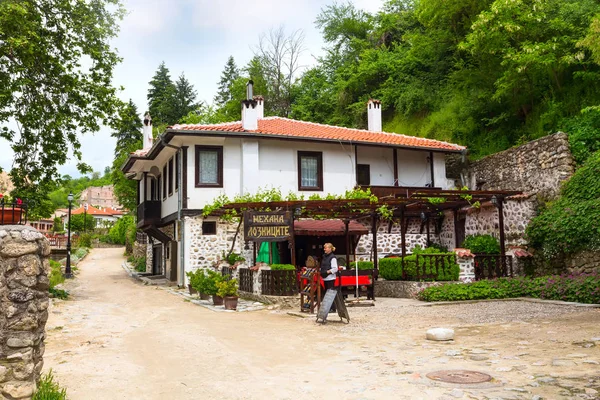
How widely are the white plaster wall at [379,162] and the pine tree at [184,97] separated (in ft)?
88.3

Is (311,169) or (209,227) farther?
(311,169)

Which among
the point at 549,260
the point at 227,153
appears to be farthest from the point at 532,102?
the point at 227,153

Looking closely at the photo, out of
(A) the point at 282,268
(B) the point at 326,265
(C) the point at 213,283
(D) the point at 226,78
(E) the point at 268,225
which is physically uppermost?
(D) the point at 226,78

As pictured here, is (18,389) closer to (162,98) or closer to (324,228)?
(324,228)

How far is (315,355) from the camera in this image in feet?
22.8

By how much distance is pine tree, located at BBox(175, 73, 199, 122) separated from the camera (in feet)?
148

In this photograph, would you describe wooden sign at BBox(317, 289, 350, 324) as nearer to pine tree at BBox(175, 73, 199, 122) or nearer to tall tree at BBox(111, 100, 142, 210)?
tall tree at BBox(111, 100, 142, 210)

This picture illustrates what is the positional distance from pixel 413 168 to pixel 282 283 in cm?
1131

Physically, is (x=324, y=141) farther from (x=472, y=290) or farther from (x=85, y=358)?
(x=85, y=358)

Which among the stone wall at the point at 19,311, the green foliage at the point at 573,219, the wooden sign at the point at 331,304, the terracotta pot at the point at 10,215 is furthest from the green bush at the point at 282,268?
the stone wall at the point at 19,311

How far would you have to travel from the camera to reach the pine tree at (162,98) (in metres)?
44.5

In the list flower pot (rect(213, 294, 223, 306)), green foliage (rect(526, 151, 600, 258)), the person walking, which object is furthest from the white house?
the person walking

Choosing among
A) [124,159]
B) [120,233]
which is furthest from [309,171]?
[120,233]

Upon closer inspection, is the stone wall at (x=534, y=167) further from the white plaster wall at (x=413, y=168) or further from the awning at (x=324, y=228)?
the awning at (x=324, y=228)
